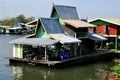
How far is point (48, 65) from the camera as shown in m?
26.7

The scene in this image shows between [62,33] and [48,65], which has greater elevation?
[62,33]

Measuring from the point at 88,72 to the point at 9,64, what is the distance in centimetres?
767

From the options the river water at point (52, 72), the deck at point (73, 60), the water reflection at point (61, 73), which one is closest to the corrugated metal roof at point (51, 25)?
the deck at point (73, 60)

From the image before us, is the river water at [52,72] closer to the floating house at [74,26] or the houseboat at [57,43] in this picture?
the houseboat at [57,43]

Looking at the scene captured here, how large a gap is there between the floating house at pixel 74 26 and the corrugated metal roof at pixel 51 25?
132 centimetres

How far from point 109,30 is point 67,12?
7.07 m

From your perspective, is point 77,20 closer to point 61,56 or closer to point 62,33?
point 62,33

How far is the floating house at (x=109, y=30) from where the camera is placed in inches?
1454

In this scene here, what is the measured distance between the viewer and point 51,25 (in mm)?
29812

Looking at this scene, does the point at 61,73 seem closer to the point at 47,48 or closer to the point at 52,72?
the point at 52,72

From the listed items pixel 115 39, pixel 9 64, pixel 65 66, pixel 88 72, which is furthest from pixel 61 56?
pixel 115 39

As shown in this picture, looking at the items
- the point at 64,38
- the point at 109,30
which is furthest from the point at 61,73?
the point at 109,30

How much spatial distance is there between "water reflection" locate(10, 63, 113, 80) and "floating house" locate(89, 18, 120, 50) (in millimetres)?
9296

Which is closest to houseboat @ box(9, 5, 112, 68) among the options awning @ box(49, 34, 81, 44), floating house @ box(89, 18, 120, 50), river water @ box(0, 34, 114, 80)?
awning @ box(49, 34, 81, 44)
